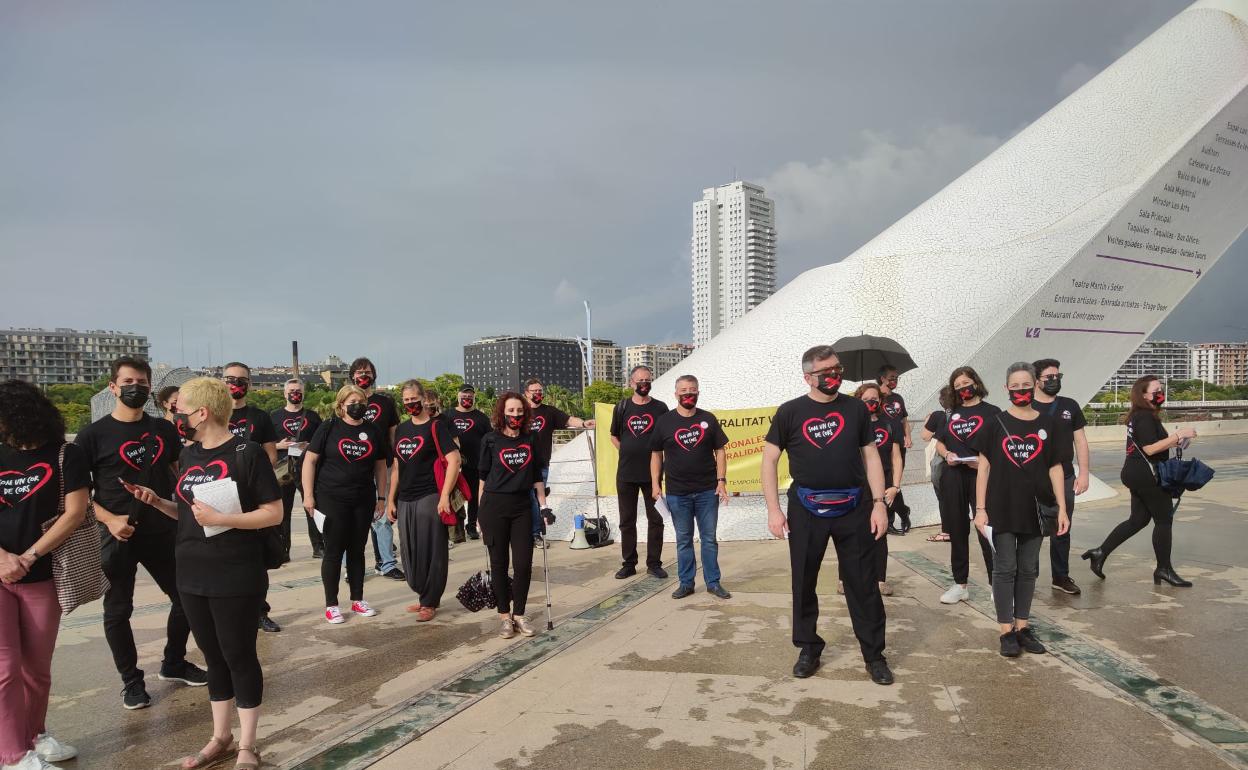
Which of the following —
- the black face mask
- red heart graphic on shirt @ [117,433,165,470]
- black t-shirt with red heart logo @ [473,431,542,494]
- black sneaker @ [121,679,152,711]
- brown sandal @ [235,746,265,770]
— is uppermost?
the black face mask

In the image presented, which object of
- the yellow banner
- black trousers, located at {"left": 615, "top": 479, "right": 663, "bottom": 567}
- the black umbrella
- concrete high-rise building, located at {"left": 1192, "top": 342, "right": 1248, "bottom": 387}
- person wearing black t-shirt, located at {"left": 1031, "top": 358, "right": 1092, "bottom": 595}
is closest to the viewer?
person wearing black t-shirt, located at {"left": 1031, "top": 358, "right": 1092, "bottom": 595}

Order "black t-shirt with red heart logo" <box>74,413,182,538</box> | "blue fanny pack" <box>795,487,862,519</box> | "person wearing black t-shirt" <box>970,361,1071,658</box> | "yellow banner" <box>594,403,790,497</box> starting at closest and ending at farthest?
"black t-shirt with red heart logo" <box>74,413,182,538</box> < "blue fanny pack" <box>795,487,862,519</box> < "person wearing black t-shirt" <box>970,361,1071,658</box> < "yellow banner" <box>594,403,790,497</box>

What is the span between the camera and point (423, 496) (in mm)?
5598

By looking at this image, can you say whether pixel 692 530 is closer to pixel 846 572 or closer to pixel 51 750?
pixel 846 572

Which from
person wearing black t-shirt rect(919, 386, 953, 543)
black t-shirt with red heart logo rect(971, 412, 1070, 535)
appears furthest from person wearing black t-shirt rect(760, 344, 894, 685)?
person wearing black t-shirt rect(919, 386, 953, 543)

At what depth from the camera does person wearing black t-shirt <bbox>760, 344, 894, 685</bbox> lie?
13.2 ft

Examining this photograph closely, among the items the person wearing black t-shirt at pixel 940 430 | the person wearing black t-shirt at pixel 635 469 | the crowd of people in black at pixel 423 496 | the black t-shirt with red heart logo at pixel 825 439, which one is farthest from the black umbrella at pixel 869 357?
the black t-shirt with red heart logo at pixel 825 439

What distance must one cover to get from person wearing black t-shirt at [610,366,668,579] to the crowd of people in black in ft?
0.07

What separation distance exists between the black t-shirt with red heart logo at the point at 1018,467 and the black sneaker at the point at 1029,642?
60 cm

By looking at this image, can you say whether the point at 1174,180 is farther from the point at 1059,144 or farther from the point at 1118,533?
the point at 1118,533

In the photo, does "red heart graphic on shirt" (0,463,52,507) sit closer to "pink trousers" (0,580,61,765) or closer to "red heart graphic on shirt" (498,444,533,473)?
"pink trousers" (0,580,61,765)

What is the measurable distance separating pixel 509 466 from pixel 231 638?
2168 millimetres

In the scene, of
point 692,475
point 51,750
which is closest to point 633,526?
point 692,475

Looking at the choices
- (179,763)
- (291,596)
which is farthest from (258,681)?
(291,596)
